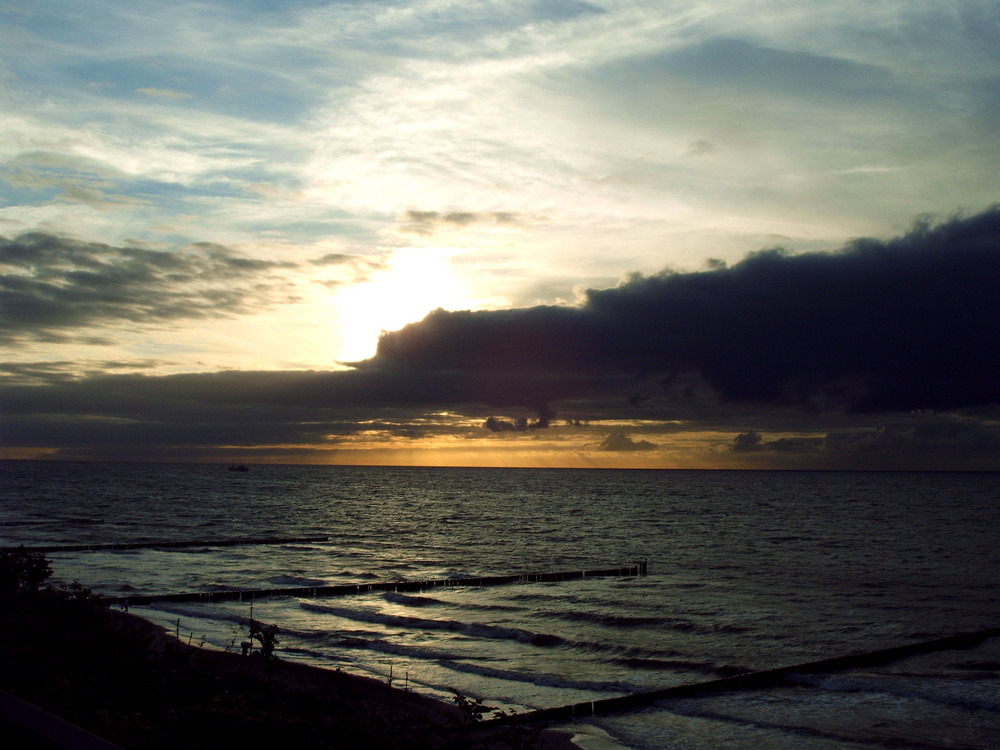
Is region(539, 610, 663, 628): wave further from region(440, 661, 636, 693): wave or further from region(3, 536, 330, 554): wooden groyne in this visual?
region(3, 536, 330, 554): wooden groyne

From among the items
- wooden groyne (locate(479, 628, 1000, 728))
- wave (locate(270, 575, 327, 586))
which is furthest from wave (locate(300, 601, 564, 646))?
wooden groyne (locate(479, 628, 1000, 728))

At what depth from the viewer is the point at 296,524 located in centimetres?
8875

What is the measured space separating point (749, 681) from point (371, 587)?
22527 mm

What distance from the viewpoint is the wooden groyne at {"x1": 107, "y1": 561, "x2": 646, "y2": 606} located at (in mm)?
34750

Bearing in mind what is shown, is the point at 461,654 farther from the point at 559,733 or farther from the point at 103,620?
the point at 103,620

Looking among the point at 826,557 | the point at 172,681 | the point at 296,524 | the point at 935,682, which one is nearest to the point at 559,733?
the point at 172,681

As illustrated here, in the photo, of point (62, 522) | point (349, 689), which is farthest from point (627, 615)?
point (62, 522)

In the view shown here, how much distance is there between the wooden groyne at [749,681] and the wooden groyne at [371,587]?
68.8 ft

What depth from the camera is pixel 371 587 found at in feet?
131

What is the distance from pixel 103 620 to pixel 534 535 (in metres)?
62.9

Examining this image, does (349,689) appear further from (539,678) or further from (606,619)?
(606,619)

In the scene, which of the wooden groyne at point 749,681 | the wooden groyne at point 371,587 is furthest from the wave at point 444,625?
the wooden groyne at point 749,681

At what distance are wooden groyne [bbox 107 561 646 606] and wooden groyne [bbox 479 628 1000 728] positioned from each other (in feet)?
68.8

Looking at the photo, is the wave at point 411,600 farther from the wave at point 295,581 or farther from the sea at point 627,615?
the wave at point 295,581
